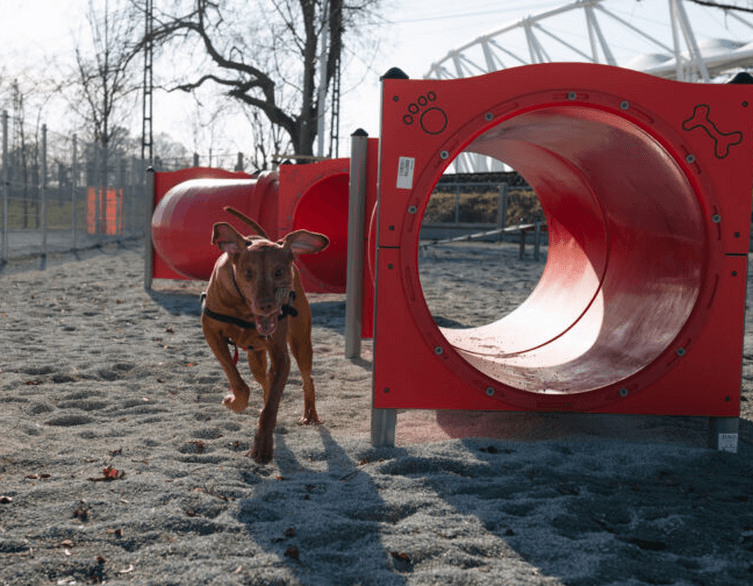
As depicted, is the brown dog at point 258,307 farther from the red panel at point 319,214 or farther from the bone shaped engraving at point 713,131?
the red panel at point 319,214

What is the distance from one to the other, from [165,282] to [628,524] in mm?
10446

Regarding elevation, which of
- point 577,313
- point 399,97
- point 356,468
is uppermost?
point 399,97

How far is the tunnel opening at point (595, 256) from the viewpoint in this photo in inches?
173

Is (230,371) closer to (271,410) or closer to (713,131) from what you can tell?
(271,410)

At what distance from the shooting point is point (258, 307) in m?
3.59

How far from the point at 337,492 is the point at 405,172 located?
179 cm

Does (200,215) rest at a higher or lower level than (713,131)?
lower

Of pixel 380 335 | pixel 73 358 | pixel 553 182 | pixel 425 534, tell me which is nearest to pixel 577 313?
pixel 553 182

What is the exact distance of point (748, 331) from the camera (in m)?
8.29

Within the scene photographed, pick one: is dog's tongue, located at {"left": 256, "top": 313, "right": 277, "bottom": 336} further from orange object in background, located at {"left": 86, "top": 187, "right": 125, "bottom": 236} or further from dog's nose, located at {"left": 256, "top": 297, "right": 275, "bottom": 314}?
orange object in background, located at {"left": 86, "top": 187, "right": 125, "bottom": 236}

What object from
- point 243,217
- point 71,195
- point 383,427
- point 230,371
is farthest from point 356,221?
point 71,195

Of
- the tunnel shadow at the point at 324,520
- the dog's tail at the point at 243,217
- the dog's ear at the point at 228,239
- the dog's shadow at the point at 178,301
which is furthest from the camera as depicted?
the dog's shadow at the point at 178,301

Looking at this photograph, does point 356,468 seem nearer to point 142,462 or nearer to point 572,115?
point 142,462

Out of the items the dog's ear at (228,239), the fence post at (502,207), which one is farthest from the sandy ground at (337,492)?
the fence post at (502,207)
